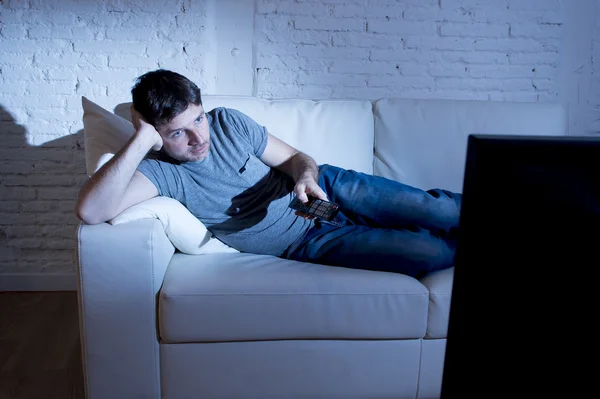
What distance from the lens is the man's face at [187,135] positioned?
1.70 m

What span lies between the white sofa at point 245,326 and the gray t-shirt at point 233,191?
0.47ft

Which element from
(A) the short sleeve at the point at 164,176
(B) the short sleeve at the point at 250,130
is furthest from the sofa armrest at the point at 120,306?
(B) the short sleeve at the point at 250,130

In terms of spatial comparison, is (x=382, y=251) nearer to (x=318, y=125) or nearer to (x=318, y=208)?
(x=318, y=208)

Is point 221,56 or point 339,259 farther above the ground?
point 221,56

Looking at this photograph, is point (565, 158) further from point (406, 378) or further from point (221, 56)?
point (221, 56)

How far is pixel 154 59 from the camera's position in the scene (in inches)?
95.7

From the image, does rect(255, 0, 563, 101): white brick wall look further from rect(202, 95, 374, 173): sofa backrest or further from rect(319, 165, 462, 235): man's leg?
rect(319, 165, 462, 235): man's leg

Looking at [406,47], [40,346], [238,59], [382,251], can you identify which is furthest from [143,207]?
[406,47]

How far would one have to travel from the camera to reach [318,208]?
155 cm

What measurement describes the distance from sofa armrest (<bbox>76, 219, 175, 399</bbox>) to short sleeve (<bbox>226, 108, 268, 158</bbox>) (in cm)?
47

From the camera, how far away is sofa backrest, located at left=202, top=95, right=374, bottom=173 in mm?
2111

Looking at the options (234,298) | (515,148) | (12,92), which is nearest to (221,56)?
(12,92)

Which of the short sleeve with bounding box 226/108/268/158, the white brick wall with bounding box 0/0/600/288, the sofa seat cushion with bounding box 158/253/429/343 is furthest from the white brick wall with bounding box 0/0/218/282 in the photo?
the sofa seat cushion with bounding box 158/253/429/343

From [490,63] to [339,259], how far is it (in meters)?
1.42
